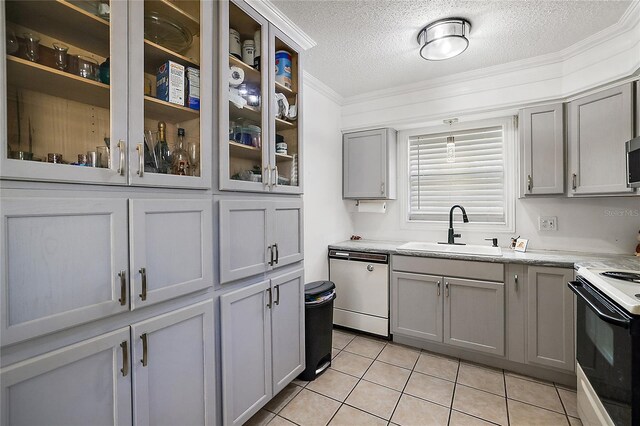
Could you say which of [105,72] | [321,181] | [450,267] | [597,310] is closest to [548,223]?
[450,267]

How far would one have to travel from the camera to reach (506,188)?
2891 millimetres

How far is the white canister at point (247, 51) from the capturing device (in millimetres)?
1787

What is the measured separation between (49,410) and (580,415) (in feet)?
8.71

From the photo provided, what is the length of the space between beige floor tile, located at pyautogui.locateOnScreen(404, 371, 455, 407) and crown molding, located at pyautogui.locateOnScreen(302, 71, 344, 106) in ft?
8.97

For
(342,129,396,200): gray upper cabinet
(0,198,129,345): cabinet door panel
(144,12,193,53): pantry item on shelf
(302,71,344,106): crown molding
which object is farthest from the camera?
(342,129,396,200): gray upper cabinet

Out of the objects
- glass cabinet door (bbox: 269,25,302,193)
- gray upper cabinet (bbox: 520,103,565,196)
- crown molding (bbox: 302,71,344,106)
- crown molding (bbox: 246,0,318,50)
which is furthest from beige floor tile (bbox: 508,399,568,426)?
crown molding (bbox: 302,71,344,106)

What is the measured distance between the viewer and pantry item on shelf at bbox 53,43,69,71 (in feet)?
3.53

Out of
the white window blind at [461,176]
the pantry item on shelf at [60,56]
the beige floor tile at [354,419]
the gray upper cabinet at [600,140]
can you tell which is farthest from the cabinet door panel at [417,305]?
the pantry item on shelf at [60,56]

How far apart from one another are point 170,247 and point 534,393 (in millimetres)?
2602

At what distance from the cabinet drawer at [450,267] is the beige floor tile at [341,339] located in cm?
87

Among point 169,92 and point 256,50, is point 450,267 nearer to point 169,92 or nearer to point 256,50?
point 256,50

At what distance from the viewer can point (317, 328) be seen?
2.28 meters

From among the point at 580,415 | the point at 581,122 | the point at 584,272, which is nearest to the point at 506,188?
the point at 581,122

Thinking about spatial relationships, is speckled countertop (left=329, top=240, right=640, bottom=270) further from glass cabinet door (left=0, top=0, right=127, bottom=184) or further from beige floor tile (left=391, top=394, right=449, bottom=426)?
glass cabinet door (left=0, top=0, right=127, bottom=184)
